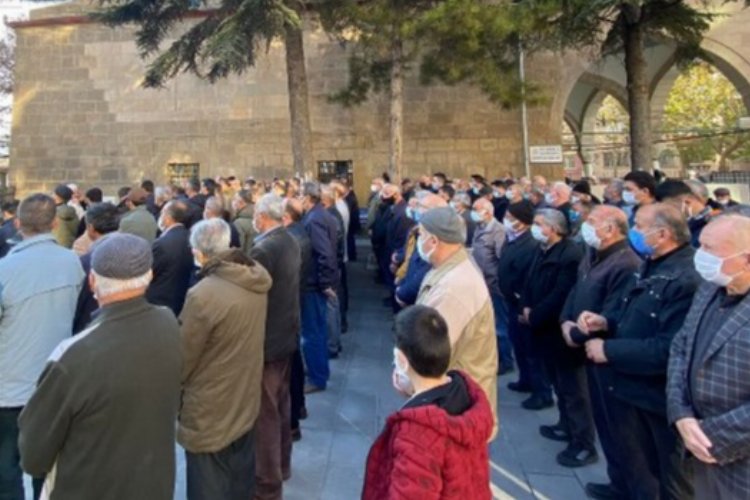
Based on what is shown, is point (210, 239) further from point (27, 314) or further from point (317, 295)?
point (317, 295)

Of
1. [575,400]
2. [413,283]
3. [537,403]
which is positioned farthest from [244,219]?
[575,400]

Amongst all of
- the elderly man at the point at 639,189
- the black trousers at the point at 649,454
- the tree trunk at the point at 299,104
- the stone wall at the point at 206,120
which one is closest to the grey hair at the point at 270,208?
the black trousers at the point at 649,454

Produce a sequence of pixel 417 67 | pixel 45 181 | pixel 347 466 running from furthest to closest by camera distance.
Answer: pixel 45 181, pixel 417 67, pixel 347 466

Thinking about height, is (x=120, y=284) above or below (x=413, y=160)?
below

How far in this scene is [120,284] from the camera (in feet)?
7.20

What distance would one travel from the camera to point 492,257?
600 cm

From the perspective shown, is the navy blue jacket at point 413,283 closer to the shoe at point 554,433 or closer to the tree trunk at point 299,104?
the shoe at point 554,433

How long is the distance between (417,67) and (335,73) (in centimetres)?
224

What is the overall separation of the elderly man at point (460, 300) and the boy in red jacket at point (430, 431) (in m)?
0.58

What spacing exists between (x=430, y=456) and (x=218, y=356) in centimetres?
143

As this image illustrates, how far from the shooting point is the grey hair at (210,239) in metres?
3.08

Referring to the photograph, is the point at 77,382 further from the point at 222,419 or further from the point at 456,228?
the point at 456,228

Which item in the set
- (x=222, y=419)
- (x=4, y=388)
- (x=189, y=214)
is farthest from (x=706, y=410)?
(x=189, y=214)

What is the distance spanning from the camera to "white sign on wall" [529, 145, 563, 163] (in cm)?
1436
